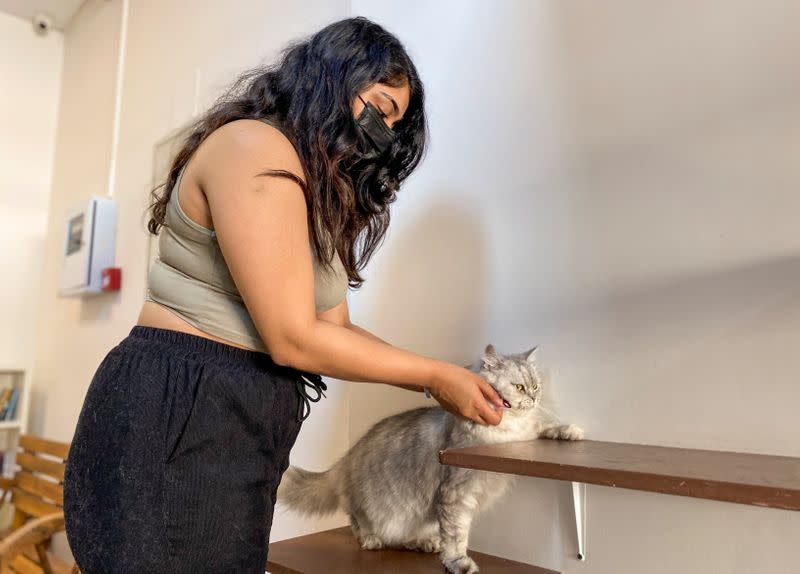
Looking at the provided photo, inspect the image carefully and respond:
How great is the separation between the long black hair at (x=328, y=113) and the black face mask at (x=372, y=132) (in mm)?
17

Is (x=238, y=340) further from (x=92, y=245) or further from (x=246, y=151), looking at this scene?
(x=92, y=245)

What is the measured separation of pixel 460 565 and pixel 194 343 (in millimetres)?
638

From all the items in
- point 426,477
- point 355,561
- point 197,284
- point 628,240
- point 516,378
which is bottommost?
point 355,561

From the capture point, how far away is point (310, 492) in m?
1.32

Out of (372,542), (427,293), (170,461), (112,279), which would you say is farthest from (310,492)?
(112,279)

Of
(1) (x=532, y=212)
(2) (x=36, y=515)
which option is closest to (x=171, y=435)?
(1) (x=532, y=212)

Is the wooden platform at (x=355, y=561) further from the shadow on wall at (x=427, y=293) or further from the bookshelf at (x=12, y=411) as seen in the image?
the bookshelf at (x=12, y=411)

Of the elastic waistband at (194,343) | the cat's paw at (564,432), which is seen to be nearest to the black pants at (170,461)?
the elastic waistband at (194,343)

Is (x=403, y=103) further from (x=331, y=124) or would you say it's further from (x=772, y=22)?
(x=772, y=22)

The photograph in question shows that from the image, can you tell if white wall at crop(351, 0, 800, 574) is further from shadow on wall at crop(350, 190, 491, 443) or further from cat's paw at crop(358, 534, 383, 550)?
cat's paw at crop(358, 534, 383, 550)

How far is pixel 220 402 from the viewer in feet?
2.50

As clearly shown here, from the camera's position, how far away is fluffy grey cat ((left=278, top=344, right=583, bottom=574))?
3.52 feet

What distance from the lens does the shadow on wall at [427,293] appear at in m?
1.31

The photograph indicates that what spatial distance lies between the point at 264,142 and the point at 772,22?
33.4 inches
